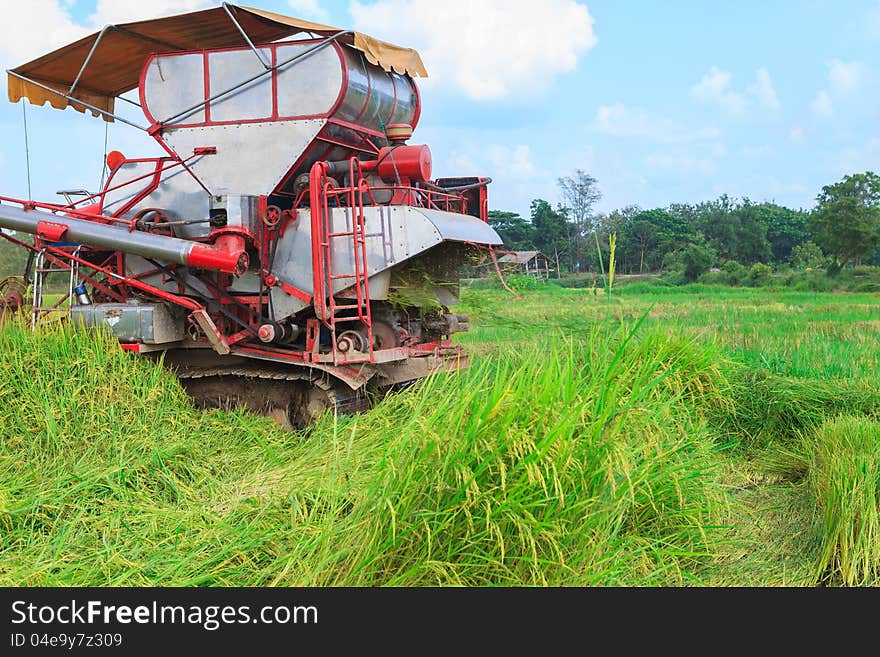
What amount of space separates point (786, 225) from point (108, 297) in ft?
199

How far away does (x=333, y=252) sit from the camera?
722cm

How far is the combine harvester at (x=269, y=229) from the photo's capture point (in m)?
7.19

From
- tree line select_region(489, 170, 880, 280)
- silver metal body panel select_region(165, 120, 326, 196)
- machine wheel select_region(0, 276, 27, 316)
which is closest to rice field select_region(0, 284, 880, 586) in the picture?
machine wheel select_region(0, 276, 27, 316)

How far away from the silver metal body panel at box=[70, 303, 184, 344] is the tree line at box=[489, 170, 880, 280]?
1571 centimetres

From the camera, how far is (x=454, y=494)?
148 inches

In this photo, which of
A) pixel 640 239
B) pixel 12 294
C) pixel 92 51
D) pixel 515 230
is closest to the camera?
pixel 92 51

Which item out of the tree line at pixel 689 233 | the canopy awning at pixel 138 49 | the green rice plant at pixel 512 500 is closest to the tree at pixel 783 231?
the tree line at pixel 689 233

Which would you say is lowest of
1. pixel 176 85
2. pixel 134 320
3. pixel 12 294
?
pixel 134 320

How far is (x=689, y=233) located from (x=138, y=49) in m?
44.9

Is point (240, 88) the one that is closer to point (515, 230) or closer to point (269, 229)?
point (269, 229)

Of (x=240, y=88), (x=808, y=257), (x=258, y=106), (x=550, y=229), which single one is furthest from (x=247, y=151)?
(x=808, y=257)

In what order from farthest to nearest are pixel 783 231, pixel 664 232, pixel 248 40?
pixel 783 231
pixel 664 232
pixel 248 40

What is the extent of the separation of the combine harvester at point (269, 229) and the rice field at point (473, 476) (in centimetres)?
55

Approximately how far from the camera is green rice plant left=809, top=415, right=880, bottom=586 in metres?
4.76
